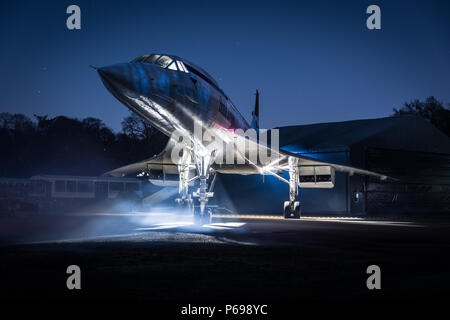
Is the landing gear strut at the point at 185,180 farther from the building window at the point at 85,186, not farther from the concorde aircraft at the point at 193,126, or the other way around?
the building window at the point at 85,186

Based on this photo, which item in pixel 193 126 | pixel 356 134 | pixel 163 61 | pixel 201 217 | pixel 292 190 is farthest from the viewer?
pixel 356 134

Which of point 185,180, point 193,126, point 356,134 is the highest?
point 356,134

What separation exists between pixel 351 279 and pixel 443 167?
130 ft

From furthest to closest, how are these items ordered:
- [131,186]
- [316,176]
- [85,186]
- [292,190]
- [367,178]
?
[131,186] → [85,186] → [367,178] → [316,176] → [292,190]

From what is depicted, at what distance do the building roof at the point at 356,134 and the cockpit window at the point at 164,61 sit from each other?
866 inches

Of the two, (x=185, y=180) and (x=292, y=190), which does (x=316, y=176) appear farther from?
(x=185, y=180)

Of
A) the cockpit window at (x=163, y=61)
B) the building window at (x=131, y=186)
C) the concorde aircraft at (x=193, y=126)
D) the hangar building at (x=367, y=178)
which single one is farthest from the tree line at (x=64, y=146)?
the cockpit window at (x=163, y=61)

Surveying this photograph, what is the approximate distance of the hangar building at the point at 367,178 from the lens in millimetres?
35094

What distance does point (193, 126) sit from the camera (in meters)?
16.8

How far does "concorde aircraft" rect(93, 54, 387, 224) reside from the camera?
13.8 meters

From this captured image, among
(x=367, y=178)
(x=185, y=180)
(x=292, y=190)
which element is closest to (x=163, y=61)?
(x=185, y=180)

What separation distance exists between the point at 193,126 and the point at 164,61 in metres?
2.72

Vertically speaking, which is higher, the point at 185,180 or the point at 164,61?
the point at 164,61
